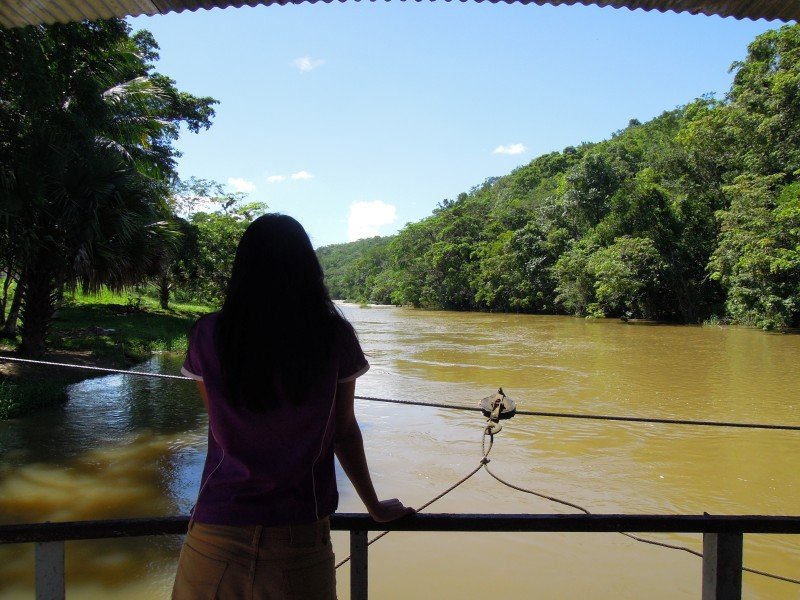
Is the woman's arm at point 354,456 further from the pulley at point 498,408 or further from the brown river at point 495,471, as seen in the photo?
the brown river at point 495,471

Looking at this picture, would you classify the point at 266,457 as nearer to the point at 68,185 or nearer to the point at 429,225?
the point at 68,185

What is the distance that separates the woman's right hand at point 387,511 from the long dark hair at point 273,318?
35 cm

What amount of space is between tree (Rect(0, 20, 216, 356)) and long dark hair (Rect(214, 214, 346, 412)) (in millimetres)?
8257

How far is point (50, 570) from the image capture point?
1302 mm

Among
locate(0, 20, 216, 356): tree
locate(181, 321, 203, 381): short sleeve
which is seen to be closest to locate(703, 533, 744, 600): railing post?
locate(181, 321, 203, 381): short sleeve

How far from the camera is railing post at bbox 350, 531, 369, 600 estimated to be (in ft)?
4.52

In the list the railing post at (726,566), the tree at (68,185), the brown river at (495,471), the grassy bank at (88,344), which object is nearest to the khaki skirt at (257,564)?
the railing post at (726,566)

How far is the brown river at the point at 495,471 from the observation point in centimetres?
430

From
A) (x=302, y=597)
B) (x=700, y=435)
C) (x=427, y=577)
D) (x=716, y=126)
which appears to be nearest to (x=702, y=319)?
(x=716, y=126)

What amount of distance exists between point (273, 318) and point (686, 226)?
3075cm

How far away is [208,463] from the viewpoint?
3.98 ft

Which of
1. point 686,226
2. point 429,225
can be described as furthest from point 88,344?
point 429,225

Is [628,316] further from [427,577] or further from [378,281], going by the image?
[378,281]

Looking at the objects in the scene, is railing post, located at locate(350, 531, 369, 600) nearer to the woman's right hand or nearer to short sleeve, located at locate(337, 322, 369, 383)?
the woman's right hand
